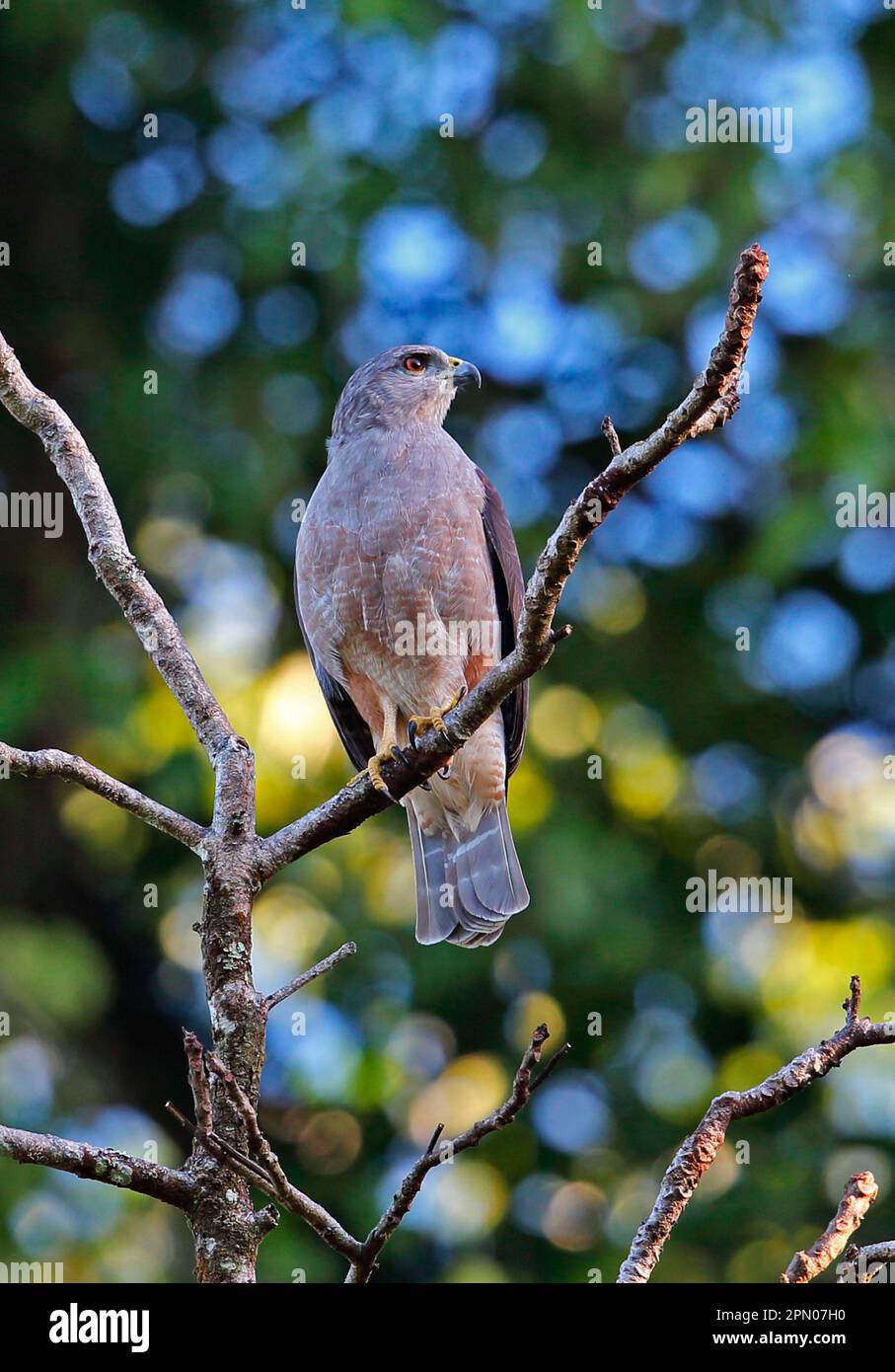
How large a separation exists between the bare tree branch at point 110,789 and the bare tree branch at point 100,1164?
57 cm

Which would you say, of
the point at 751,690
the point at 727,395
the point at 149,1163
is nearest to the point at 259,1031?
the point at 149,1163

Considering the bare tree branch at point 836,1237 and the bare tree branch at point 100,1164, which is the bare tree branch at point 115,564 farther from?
A: the bare tree branch at point 836,1237

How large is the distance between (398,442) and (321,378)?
85.0 inches

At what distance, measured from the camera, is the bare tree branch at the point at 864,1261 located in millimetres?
2195

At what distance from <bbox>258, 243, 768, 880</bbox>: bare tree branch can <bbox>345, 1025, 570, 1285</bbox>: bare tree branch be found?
68cm

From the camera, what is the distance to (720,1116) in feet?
Result: 7.63

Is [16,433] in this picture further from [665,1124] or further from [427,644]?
[665,1124]

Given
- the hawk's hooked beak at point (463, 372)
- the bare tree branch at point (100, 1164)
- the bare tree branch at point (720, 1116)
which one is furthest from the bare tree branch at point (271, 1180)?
the hawk's hooked beak at point (463, 372)

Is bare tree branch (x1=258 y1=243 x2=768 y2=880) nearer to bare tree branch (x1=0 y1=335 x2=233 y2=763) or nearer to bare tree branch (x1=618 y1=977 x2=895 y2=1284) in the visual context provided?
bare tree branch (x1=0 y1=335 x2=233 y2=763)

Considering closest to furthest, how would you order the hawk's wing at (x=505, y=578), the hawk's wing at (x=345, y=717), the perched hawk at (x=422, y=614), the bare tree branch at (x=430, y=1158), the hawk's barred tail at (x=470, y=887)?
the bare tree branch at (x=430, y=1158), the perched hawk at (x=422, y=614), the hawk's barred tail at (x=470, y=887), the hawk's wing at (x=505, y=578), the hawk's wing at (x=345, y=717)

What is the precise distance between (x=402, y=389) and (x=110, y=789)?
3030mm

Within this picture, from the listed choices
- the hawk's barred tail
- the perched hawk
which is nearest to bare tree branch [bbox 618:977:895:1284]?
the perched hawk

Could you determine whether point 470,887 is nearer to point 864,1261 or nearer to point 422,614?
point 422,614

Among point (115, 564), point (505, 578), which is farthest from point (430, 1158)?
point (505, 578)
